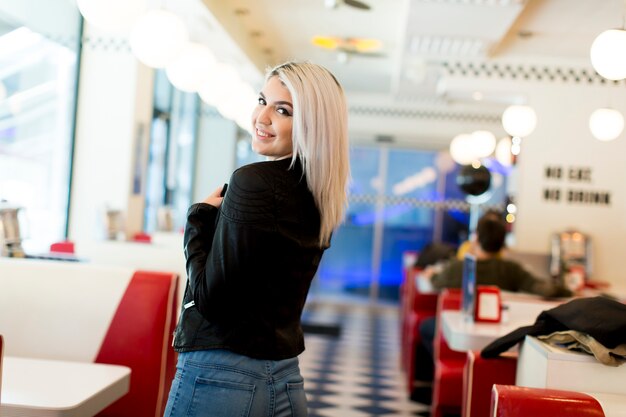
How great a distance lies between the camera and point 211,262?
155 cm

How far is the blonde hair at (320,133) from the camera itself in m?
1.61

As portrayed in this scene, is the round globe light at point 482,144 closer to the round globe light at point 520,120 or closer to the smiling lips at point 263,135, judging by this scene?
the round globe light at point 520,120

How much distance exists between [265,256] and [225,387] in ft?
0.92

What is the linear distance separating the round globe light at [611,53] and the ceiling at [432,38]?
1.80 meters

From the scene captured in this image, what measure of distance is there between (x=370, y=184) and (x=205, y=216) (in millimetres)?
10764

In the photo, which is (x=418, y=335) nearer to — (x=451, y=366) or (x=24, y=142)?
(x=451, y=366)

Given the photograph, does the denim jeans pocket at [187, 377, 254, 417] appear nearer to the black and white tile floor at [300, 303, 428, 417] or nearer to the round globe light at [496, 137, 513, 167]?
the black and white tile floor at [300, 303, 428, 417]

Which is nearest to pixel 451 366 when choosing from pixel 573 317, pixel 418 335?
pixel 418 335

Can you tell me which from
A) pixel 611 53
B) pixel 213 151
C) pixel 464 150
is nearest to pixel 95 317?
pixel 611 53

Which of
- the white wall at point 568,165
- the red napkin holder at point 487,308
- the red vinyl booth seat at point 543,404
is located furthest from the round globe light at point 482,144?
the red vinyl booth seat at point 543,404

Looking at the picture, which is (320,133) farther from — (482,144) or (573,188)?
(482,144)

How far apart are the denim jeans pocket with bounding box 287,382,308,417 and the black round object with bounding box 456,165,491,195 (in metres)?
7.16

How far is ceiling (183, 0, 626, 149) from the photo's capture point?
20.5 ft

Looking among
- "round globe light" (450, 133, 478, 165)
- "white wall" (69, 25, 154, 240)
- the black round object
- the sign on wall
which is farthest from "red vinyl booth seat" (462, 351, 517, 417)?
"round globe light" (450, 133, 478, 165)
